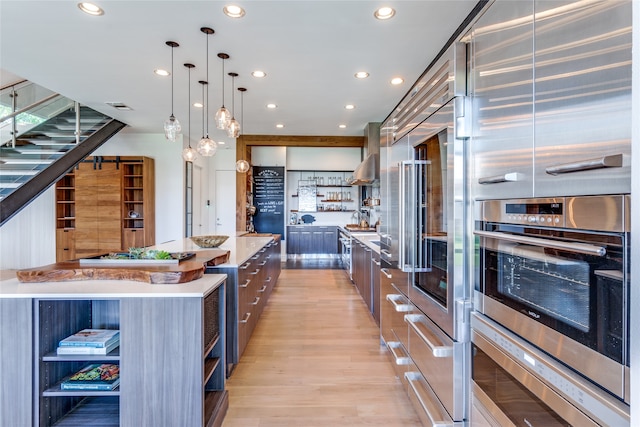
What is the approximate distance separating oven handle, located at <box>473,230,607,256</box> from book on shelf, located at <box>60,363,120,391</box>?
1.99 meters

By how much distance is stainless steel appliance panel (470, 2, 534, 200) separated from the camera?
3.90ft

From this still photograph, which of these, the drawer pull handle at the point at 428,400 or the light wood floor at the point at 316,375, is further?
the light wood floor at the point at 316,375

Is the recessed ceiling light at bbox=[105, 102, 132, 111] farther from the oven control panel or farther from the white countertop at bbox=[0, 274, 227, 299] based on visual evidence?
the oven control panel

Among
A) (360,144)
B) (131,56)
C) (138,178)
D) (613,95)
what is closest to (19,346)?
(613,95)

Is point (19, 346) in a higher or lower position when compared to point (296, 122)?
lower

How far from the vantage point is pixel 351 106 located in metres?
5.00

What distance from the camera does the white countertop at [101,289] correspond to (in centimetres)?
168

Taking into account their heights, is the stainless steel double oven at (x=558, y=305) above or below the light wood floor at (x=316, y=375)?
above

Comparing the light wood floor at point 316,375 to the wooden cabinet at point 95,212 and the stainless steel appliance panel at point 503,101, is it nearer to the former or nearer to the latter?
the stainless steel appliance panel at point 503,101

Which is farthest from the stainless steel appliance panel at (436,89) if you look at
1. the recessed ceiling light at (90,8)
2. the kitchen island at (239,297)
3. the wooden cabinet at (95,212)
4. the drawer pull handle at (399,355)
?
the wooden cabinet at (95,212)

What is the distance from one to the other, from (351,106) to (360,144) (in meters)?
2.12

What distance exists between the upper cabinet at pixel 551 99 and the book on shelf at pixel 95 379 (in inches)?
81.8

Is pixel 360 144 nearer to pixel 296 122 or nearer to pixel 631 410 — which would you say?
pixel 296 122

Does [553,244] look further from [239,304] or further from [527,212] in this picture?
[239,304]
